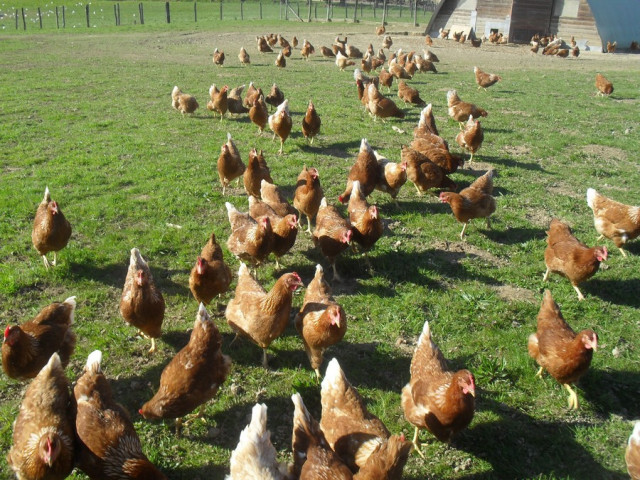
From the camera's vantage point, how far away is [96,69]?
20703mm

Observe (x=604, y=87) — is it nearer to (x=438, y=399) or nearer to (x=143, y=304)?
(x=438, y=399)

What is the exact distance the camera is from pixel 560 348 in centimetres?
454

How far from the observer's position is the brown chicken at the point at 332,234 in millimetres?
6240

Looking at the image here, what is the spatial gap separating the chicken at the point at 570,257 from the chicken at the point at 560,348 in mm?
1293

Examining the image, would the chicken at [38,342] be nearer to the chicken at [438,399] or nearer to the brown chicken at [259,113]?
the chicken at [438,399]

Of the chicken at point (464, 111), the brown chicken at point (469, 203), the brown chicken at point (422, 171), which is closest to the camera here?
the brown chicken at point (469, 203)

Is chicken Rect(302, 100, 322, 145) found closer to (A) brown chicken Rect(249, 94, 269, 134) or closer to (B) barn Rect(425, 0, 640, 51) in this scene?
(A) brown chicken Rect(249, 94, 269, 134)

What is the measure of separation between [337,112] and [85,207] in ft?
27.2

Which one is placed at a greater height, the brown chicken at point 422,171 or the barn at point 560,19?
the barn at point 560,19

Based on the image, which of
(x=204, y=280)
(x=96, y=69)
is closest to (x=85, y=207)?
(x=204, y=280)

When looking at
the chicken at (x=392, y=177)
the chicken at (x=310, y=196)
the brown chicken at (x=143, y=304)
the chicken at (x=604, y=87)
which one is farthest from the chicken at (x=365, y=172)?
the chicken at (x=604, y=87)

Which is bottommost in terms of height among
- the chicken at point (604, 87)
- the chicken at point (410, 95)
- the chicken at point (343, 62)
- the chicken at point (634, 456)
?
the chicken at point (634, 456)

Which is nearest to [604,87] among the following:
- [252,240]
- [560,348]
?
[560,348]

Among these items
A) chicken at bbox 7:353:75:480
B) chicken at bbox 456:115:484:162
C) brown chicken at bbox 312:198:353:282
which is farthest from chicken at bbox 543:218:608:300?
chicken at bbox 7:353:75:480
